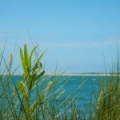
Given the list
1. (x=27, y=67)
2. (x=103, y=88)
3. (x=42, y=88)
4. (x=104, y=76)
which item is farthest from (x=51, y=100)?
(x=104, y=76)

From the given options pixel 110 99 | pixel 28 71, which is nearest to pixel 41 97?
pixel 28 71

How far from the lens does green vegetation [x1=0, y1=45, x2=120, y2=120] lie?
1.90 metres

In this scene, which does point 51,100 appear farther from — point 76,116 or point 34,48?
point 34,48

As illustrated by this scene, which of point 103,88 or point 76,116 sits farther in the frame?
point 103,88

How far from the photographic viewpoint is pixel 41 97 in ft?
6.45

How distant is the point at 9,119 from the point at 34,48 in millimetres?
488

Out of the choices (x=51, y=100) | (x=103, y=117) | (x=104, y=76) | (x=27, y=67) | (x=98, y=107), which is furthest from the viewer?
(x=104, y=76)

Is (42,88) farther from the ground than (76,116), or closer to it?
farther from the ground

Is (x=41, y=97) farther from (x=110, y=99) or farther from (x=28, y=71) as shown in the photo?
(x=110, y=99)

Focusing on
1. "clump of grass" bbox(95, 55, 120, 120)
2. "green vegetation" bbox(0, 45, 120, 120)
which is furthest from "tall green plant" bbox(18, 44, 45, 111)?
"clump of grass" bbox(95, 55, 120, 120)

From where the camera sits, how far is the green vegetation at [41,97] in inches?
74.9

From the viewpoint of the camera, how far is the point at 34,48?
2037mm

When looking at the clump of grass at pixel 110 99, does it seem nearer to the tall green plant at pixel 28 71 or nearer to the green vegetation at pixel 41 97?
the green vegetation at pixel 41 97

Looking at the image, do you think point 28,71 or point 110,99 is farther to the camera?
point 110,99
